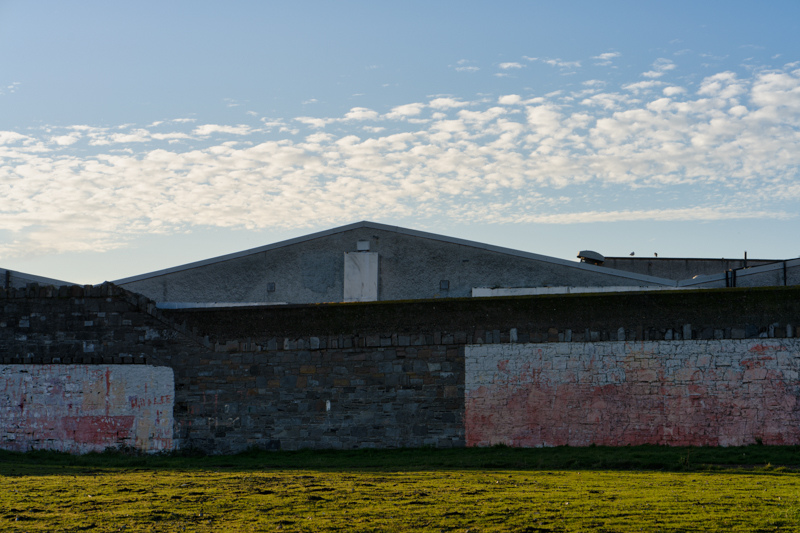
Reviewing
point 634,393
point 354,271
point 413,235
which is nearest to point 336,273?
point 354,271

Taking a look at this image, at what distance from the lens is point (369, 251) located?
2264cm

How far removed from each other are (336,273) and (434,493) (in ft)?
45.4

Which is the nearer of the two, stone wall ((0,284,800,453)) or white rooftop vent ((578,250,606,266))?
stone wall ((0,284,800,453))

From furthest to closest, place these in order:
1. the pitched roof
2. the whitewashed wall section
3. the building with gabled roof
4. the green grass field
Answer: the whitewashed wall section → the building with gabled roof → the pitched roof → the green grass field

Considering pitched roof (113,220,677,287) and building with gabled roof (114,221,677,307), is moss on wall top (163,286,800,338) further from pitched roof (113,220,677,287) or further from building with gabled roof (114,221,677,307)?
pitched roof (113,220,677,287)

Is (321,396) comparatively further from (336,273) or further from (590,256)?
(590,256)

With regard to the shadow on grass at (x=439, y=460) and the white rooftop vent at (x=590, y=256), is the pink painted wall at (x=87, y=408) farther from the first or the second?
the white rooftop vent at (x=590, y=256)

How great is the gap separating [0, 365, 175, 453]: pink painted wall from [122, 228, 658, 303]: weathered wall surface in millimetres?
6544

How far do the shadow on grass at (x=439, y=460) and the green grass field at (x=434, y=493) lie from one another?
0.04m

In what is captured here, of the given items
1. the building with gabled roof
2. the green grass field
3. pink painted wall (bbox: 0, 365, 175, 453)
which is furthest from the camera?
the building with gabled roof

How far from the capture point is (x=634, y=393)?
562 inches

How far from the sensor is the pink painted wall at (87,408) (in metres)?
16.4

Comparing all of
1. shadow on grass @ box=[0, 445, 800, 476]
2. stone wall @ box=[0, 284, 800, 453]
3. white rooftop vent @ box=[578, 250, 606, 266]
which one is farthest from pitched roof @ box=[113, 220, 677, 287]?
shadow on grass @ box=[0, 445, 800, 476]

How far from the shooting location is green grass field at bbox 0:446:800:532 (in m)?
7.91
